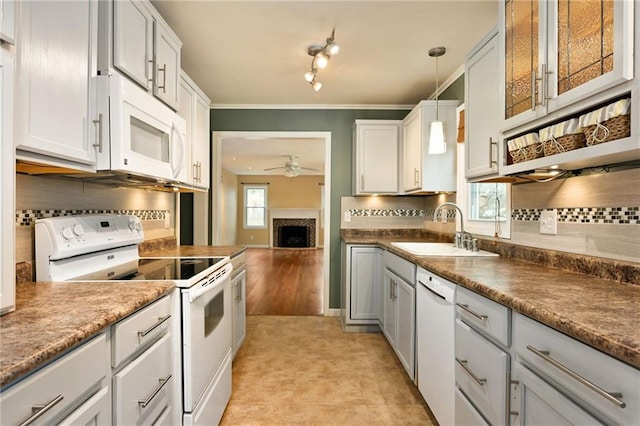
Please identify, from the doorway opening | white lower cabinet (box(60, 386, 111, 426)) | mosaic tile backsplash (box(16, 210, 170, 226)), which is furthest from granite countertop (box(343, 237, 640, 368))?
the doorway opening

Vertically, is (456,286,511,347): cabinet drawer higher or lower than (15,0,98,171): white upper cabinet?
lower

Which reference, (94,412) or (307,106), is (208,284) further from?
(307,106)

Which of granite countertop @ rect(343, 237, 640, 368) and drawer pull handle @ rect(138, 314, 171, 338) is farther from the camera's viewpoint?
drawer pull handle @ rect(138, 314, 171, 338)

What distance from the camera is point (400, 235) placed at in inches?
149

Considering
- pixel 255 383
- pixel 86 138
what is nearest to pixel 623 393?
pixel 86 138

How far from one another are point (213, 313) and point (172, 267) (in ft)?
1.07

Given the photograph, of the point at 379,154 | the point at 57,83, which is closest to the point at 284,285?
the point at 379,154

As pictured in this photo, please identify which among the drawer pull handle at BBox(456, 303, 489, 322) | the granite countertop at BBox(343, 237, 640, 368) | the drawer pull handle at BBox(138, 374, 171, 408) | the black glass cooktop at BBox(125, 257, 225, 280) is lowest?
the drawer pull handle at BBox(138, 374, 171, 408)

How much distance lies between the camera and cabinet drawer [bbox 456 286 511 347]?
1146mm

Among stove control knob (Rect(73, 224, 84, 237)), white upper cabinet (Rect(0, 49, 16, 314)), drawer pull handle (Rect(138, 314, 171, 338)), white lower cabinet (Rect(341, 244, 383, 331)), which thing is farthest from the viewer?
white lower cabinet (Rect(341, 244, 383, 331))

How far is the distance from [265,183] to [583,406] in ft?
34.1

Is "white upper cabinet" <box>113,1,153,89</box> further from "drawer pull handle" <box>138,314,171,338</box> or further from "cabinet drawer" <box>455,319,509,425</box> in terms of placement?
"cabinet drawer" <box>455,319,509,425</box>

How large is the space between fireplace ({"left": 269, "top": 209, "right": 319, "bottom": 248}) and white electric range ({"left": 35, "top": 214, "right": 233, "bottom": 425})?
870 cm

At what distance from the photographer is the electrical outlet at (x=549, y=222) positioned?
1.72m
